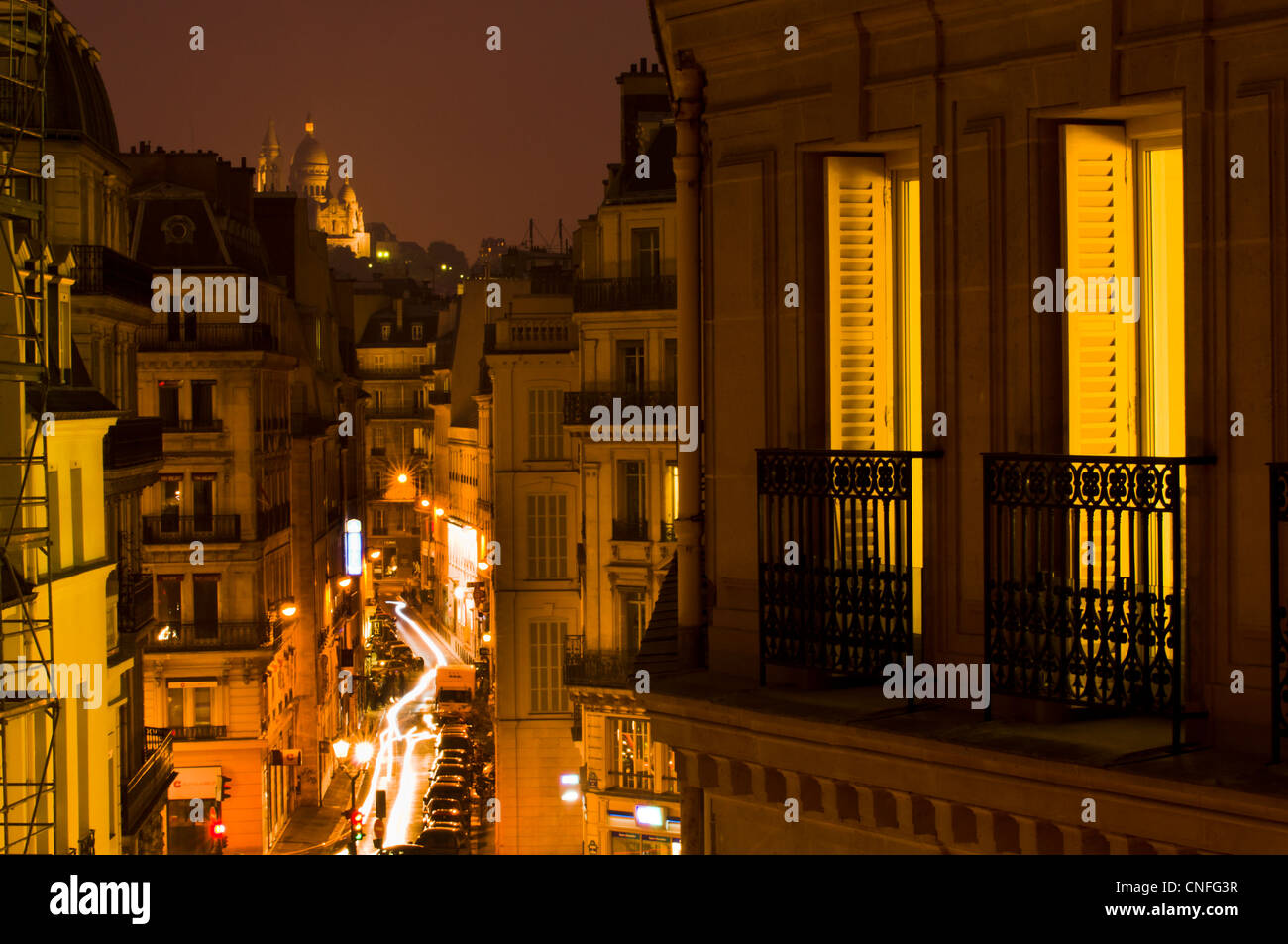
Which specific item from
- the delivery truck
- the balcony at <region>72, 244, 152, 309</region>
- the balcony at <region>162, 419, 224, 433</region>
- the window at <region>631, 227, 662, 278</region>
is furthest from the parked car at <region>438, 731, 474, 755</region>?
the balcony at <region>72, 244, 152, 309</region>

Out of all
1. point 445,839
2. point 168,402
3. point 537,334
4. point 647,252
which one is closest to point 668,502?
point 647,252

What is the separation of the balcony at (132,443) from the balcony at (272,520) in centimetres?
1181

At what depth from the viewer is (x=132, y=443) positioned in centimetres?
3000

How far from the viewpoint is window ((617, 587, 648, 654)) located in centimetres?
3266

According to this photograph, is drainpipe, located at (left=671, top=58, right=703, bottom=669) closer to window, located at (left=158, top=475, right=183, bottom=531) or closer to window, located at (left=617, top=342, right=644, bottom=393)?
window, located at (left=617, top=342, right=644, bottom=393)

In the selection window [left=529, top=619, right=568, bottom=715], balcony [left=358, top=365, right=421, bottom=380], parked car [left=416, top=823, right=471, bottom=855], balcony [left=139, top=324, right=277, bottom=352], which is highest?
balcony [left=358, top=365, right=421, bottom=380]

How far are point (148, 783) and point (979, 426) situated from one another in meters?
27.0

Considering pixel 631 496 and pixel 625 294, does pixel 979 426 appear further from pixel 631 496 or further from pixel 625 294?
pixel 625 294

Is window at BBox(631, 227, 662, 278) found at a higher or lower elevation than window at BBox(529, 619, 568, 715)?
higher

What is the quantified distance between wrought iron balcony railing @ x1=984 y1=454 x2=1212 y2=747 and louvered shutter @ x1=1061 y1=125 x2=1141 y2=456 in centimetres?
50

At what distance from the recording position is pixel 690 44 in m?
9.32

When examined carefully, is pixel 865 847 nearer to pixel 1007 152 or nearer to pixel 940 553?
pixel 940 553

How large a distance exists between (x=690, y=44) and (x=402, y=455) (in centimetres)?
9160

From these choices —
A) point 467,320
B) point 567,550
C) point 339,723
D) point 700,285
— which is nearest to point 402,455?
point 467,320
